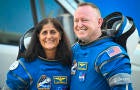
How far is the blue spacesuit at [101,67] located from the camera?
2.57 metres

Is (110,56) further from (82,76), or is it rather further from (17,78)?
(17,78)

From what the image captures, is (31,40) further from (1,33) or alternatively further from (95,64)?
(1,33)

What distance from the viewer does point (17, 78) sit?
2873 mm

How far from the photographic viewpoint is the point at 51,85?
9.47 ft

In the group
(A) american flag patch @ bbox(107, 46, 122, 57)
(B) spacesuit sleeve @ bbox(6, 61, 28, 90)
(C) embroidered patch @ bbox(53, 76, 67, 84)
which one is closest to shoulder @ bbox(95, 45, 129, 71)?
(A) american flag patch @ bbox(107, 46, 122, 57)

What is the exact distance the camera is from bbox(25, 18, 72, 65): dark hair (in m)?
2.95

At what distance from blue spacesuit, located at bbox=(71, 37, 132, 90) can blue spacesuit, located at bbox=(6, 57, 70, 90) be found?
11 centimetres

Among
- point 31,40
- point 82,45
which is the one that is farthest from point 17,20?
point 82,45

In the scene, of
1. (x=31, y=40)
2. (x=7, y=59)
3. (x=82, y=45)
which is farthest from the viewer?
(x=7, y=59)

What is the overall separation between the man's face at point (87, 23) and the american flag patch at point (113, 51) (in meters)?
0.19

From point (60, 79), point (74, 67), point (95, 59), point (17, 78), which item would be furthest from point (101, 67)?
point (17, 78)

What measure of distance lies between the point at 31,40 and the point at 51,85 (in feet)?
1.33

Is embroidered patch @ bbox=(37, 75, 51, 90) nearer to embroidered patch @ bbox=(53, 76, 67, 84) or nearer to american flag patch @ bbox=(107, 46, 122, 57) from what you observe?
embroidered patch @ bbox=(53, 76, 67, 84)

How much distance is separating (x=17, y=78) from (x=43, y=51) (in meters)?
0.29
